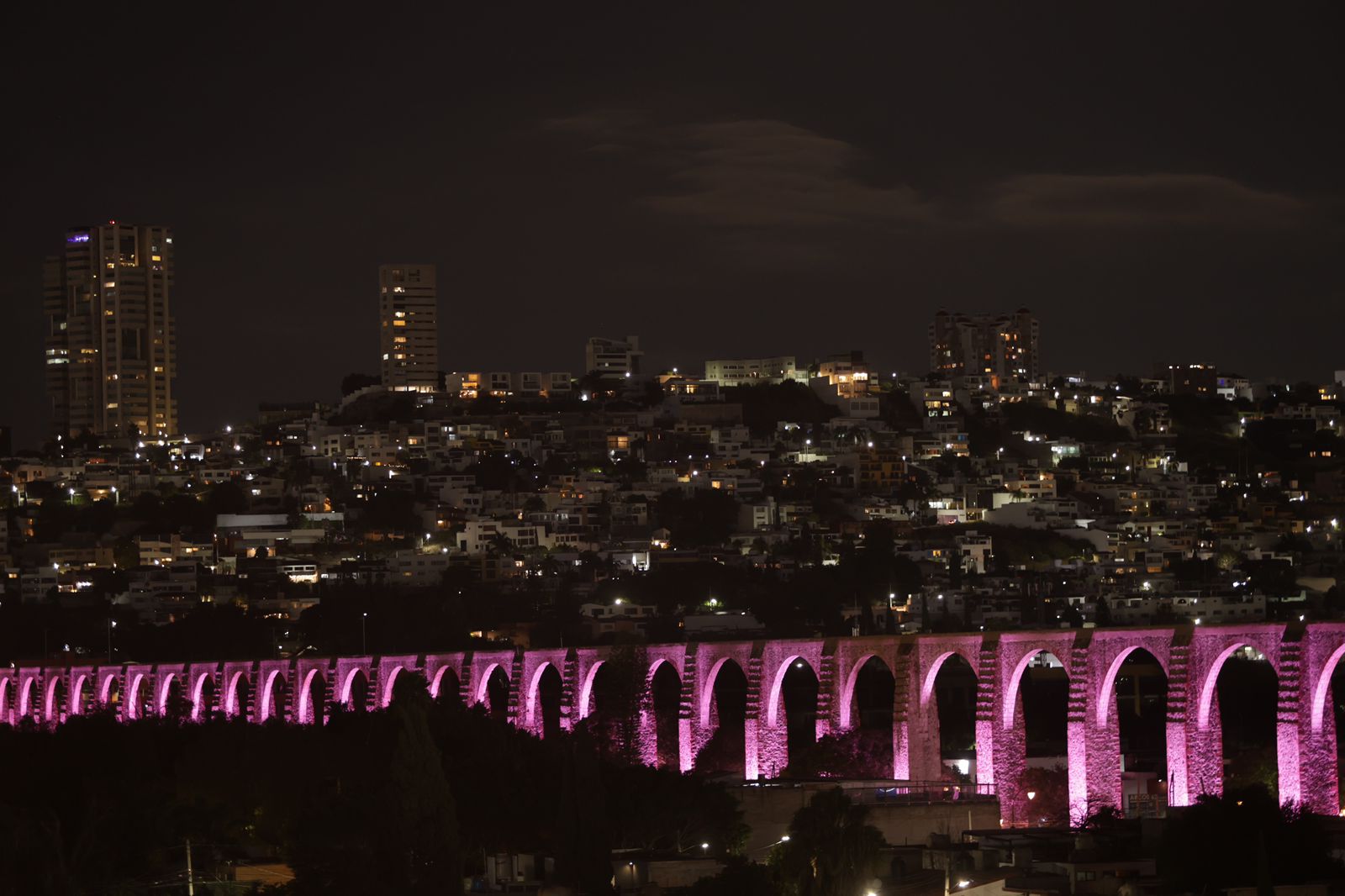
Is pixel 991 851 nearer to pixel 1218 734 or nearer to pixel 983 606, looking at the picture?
pixel 1218 734

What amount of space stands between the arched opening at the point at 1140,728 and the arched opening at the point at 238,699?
29.0m

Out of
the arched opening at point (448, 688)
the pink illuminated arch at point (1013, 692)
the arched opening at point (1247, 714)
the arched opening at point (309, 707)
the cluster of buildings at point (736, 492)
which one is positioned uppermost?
the cluster of buildings at point (736, 492)

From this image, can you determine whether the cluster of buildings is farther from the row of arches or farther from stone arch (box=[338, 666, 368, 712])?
stone arch (box=[338, 666, 368, 712])

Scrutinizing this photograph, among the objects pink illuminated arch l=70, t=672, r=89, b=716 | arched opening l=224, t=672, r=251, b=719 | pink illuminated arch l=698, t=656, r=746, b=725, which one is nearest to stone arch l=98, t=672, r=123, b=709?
pink illuminated arch l=70, t=672, r=89, b=716

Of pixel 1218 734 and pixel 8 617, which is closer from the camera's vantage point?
pixel 1218 734

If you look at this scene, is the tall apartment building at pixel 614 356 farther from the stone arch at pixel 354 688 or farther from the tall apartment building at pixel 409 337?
the stone arch at pixel 354 688

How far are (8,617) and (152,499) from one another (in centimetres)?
3884

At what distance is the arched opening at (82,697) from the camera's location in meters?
82.1

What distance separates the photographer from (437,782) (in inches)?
1464

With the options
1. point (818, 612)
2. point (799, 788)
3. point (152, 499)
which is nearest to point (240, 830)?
point (799, 788)

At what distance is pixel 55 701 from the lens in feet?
271

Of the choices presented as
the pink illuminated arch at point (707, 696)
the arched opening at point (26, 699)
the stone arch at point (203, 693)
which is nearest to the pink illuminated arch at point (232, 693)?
the stone arch at point (203, 693)

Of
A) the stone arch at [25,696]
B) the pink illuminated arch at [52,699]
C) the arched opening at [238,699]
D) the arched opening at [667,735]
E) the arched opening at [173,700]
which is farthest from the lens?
the stone arch at [25,696]

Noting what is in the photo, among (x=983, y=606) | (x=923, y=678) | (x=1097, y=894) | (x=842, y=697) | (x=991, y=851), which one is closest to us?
(x=1097, y=894)
